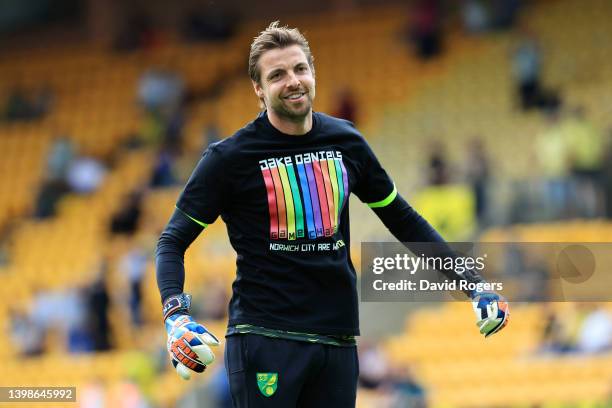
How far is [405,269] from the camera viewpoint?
571 centimetres

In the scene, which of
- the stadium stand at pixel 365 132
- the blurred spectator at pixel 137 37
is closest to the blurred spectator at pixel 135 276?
the stadium stand at pixel 365 132

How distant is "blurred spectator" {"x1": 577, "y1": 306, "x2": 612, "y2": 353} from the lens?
37.6 ft

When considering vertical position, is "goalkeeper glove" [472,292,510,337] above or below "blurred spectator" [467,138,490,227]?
below

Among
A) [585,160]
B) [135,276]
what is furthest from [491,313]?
[135,276]

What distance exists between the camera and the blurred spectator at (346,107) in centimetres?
1808

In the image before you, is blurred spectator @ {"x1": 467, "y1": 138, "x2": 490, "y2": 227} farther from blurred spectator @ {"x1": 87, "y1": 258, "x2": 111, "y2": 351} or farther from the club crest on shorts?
the club crest on shorts

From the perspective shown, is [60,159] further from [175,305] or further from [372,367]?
[175,305]

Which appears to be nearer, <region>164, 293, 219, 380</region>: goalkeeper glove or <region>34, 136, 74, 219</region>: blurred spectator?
<region>164, 293, 219, 380</region>: goalkeeper glove

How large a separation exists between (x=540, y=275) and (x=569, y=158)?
11.2 ft

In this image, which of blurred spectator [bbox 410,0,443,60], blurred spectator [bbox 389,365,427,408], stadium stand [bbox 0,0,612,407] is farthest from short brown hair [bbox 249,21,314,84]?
blurred spectator [bbox 410,0,443,60]

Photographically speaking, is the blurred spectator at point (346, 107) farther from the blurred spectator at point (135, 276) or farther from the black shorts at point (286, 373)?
the black shorts at point (286, 373)

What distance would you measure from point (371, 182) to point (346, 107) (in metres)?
13.1

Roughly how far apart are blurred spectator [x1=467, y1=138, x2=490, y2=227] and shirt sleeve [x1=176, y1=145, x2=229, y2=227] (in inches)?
357

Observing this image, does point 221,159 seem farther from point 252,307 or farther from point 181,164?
point 181,164
